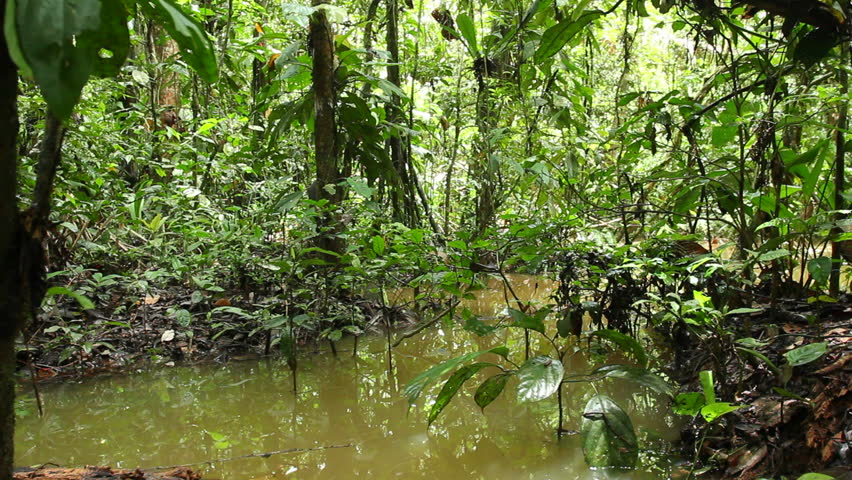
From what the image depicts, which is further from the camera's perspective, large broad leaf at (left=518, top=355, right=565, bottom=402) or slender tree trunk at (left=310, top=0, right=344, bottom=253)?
slender tree trunk at (left=310, top=0, right=344, bottom=253)

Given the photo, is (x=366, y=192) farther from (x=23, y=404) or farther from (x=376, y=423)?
(x=23, y=404)

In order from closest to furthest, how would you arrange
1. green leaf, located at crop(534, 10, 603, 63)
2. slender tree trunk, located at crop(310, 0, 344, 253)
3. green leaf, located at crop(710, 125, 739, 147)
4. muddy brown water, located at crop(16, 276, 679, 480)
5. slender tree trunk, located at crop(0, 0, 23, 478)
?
slender tree trunk, located at crop(0, 0, 23, 478) → muddy brown water, located at crop(16, 276, 679, 480) → green leaf, located at crop(534, 10, 603, 63) → green leaf, located at crop(710, 125, 739, 147) → slender tree trunk, located at crop(310, 0, 344, 253)

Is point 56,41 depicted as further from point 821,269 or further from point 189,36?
point 821,269

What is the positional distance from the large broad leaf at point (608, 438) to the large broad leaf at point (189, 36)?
1.41m

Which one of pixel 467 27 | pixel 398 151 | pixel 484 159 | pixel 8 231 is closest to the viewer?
pixel 8 231

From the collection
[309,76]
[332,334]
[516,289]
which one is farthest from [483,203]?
[332,334]

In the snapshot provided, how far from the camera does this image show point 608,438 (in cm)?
166

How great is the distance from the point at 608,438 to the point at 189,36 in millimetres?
1499

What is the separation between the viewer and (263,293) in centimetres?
360

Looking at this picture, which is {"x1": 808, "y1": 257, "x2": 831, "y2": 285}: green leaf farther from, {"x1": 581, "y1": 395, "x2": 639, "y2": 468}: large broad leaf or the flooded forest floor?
{"x1": 581, "y1": 395, "x2": 639, "y2": 468}: large broad leaf

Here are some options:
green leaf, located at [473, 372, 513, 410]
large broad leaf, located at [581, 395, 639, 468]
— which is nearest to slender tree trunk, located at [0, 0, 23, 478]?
green leaf, located at [473, 372, 513, 410]

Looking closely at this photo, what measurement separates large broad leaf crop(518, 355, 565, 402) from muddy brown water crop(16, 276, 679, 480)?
323mm

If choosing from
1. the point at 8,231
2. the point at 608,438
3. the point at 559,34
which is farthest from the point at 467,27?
the point at 8,231

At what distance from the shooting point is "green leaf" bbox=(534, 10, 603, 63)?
212 cm
